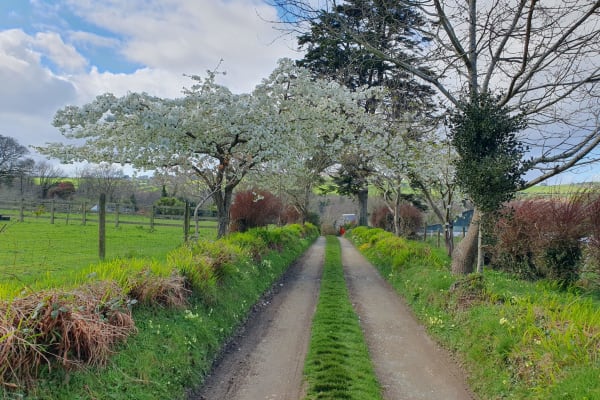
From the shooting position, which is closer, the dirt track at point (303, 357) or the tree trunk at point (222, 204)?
the dirt track at point (303, 357)

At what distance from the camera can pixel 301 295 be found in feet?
30.1

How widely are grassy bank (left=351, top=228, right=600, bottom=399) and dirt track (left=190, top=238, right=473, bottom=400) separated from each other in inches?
12.2

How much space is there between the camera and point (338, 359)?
5.07 meters

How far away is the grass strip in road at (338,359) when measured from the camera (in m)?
4.23

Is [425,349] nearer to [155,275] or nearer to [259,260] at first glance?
[155,275]

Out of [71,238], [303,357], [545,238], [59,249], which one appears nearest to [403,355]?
[303,357]

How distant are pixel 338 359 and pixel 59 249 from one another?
9.79 metres

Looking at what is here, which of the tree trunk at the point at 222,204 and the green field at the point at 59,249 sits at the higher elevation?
the tree trunk at the point at 222,204

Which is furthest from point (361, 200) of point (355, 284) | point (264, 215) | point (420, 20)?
point (420, 20)

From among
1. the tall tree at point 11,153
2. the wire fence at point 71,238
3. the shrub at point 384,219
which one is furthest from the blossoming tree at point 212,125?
the tall tree at point 11,153

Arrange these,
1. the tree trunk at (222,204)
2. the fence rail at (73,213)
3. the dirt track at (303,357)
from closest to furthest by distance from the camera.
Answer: the dirt track at (303,357)
the tree trunk at (222,204)
the fence rail at (73,213)

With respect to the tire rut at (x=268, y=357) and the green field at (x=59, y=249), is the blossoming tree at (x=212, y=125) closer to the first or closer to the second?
the green field at (x=59, y=249)

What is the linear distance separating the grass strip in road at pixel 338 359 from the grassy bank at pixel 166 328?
1.34 m

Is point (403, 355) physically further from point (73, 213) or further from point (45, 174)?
point (45, 174)
